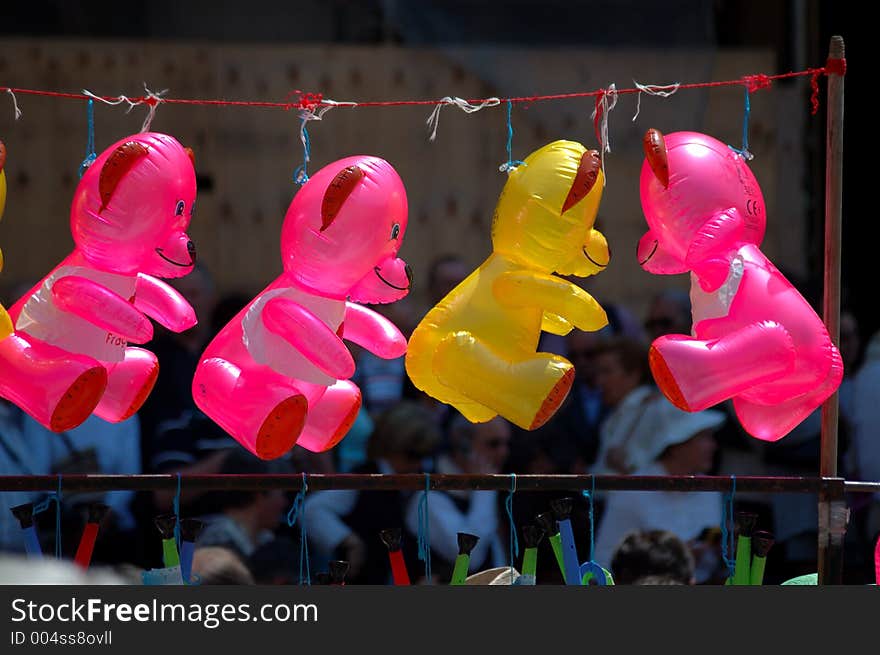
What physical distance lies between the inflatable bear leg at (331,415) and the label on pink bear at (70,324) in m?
0.55

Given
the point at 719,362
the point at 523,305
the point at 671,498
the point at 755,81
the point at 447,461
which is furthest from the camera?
the point at 447,461

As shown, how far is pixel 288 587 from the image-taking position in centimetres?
327

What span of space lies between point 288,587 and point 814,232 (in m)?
3.76

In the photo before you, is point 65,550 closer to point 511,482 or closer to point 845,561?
point 511,482

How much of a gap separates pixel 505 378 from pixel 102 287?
1.08m

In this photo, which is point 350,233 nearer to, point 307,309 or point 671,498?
point 307,309

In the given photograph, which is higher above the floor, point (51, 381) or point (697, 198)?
point (697, 198)

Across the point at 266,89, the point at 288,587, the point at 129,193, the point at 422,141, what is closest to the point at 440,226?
the point at 422,141

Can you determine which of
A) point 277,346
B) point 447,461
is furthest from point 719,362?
point 447,461

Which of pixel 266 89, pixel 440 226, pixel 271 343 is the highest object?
pixel 266 89

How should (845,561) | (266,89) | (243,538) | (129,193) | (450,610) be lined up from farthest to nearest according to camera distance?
(266,89) < (845,561) < (243,538) < (129,193) < (450,610)

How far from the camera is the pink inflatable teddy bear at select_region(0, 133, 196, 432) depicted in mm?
3926

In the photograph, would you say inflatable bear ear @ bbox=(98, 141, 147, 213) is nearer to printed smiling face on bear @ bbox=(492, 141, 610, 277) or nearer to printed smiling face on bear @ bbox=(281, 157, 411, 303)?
printed smiling face on bear @ bbox=(281, 157, 411, 303)

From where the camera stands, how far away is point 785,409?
401cm
